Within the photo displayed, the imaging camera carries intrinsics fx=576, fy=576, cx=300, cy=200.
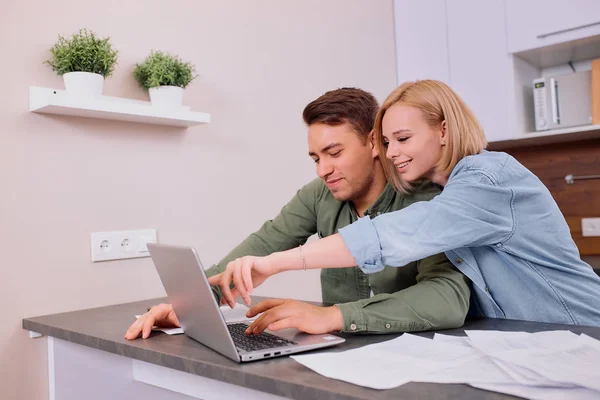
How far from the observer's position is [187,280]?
0.96 m

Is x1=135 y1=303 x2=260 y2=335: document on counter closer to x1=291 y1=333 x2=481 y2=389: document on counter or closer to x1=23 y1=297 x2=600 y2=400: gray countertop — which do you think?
x1=23 y1=297 x2=600 y2=400: gray countertop

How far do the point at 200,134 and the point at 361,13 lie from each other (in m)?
1.23

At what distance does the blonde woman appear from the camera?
3.39 feet

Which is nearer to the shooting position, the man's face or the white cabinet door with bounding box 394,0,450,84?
the man's face

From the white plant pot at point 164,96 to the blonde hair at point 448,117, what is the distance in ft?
2.71

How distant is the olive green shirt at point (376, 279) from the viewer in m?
1.05

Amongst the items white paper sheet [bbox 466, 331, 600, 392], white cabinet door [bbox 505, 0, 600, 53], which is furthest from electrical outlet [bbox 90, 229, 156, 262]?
white cabinet door [bbox 505, 0, 600, 53]

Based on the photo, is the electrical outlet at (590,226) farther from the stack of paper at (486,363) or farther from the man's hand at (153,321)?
the man's hand at (153,321)

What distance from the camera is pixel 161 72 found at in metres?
1.83

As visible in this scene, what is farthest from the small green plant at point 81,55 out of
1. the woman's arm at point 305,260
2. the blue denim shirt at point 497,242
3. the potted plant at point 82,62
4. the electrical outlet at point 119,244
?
the blue denim shirt at point 497,242

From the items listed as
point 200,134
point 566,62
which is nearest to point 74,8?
point 200,134

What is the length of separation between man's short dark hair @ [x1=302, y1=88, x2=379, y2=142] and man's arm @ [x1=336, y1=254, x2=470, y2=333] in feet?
1.70

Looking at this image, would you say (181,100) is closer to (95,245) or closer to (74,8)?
(74,8)

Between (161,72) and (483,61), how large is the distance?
1.61 meters
